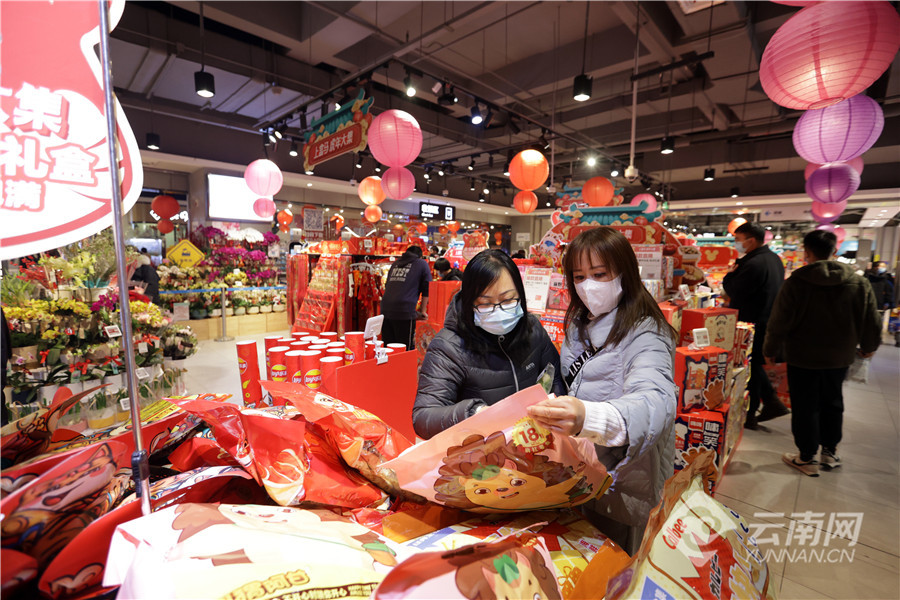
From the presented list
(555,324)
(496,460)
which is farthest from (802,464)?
(496,460)

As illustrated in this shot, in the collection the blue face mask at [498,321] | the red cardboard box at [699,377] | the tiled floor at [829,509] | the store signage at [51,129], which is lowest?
the tiled floor at [829,509]

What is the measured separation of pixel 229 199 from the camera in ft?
33.0

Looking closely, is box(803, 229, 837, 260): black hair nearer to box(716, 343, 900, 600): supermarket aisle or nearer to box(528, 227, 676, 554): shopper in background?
box(716, 343, 900, 600): supermarket aisle

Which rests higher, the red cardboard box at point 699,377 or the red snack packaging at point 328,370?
the red snack packaging at point 328,370

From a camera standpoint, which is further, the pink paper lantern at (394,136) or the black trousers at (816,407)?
the pink paper lantern at (394,136)

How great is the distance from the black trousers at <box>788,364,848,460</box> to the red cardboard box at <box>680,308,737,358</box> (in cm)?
72

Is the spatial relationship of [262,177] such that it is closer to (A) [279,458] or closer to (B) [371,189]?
(B) [371,189]

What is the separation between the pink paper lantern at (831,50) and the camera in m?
2.17

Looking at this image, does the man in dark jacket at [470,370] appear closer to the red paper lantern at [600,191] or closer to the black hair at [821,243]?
the black hair at [821,243]

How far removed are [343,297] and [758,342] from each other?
14.3 ft

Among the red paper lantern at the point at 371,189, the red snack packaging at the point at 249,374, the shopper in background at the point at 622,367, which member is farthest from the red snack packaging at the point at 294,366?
the red paper lantern at the point at 371,189

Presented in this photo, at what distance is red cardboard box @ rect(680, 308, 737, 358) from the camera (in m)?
2.60

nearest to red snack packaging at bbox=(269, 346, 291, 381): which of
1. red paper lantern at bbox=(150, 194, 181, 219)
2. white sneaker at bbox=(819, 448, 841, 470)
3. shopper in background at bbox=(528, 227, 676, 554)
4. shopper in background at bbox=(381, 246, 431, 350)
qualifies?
shopper in background at bbox=(528, 227, 676, 554)

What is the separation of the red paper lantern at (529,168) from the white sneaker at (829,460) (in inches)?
175
